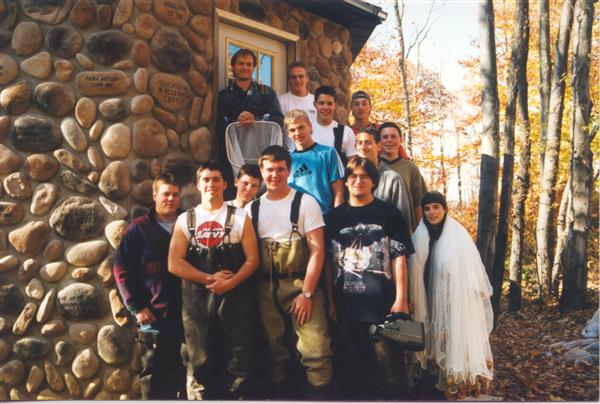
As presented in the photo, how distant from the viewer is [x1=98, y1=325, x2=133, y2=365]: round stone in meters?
3.38

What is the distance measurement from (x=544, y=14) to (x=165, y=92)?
5.24 m

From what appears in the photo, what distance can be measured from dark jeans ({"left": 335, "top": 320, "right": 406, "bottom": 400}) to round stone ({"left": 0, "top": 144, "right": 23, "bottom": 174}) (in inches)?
93.4

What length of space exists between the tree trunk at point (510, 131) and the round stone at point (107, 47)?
147 inches

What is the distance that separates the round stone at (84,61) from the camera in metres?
3.46

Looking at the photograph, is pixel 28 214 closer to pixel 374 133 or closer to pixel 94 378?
pixel 94 378

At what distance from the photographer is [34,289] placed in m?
3.41

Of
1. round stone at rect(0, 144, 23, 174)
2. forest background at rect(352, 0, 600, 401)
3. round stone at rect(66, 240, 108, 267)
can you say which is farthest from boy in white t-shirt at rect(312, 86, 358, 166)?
round stone at rect(0, 144, 23, 174)

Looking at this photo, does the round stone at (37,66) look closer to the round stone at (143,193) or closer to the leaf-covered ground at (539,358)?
the round stone at (143,193)

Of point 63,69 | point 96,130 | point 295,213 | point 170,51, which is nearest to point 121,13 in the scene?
point 170,51

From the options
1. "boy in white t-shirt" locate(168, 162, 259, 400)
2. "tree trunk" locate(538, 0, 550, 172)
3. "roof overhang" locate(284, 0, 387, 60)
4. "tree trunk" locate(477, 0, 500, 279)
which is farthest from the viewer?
"tree trunk" locate(538, 0, 550, 172)

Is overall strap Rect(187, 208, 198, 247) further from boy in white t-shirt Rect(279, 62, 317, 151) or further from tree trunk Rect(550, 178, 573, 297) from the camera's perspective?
tree trunk Rect(550, 178, 573, 297)

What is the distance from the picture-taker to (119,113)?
348cm

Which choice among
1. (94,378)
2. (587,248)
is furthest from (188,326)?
(587,248)

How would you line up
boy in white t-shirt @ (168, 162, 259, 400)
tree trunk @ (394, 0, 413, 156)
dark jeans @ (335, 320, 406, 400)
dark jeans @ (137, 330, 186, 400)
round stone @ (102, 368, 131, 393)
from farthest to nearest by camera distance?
tree trunk @ (394, 0, 413, 156), round stone @ (102, 368, 131, 393), dark jeans @ (137, 330, 186, 400), dark jeans @ (335, 320, 406, 400), boy in white t-shirt @ (168, 162, 259, 400)
